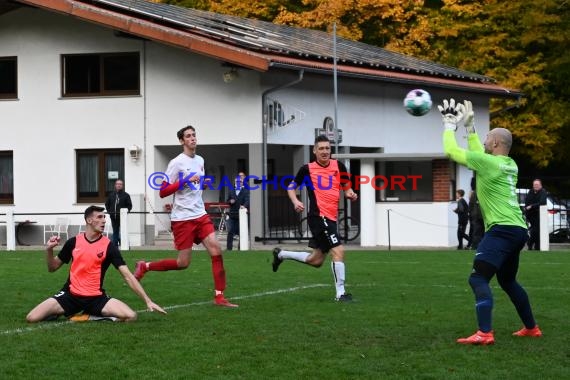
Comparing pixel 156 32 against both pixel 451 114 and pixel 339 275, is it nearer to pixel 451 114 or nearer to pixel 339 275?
pixel 339 275

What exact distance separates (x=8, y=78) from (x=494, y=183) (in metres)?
27.6

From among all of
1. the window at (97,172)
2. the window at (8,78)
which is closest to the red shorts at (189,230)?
the window at (97,172)

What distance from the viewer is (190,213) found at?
14.2 metres

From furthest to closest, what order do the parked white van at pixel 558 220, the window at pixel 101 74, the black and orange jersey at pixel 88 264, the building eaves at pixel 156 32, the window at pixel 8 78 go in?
the window at pixel 8 78
the window at pixel 101 74
the parked white van at pixel 558 220
the building eaves at pixel 156 32
the black and orange jersey at pixel 88 264

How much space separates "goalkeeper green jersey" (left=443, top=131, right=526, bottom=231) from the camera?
10547mm

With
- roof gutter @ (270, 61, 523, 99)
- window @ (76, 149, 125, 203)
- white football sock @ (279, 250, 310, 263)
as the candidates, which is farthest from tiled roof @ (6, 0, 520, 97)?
white football sock @ (279, 250, 310, 263)

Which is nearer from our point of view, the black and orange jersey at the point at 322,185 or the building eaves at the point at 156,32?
the black and orange jersey at the point at 322,185

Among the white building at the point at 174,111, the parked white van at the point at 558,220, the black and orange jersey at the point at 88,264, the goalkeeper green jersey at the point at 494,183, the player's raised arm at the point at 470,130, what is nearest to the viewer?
the goalkeeper green jersey at the point at 494,183

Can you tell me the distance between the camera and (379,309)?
13578mm

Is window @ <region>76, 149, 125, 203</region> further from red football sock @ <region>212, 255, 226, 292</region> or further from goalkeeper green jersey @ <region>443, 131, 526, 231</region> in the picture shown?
goalkeeper green jersey @ <region>443, 131, 526, 231</region>

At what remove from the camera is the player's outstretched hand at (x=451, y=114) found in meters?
10.6

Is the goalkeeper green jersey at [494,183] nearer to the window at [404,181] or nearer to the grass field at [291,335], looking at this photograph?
the grass field at [291,335]

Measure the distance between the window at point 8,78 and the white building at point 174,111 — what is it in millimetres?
41

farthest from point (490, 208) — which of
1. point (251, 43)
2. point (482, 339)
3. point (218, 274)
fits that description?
point (251, 43)
